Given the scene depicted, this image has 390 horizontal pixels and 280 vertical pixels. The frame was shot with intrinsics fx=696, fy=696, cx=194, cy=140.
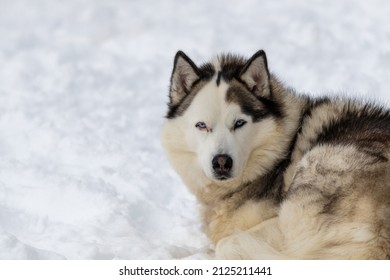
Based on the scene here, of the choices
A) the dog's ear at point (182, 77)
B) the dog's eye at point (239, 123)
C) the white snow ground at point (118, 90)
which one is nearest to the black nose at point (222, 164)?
the dog's eye at point (239, 123)

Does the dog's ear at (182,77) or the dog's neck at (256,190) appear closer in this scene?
the dog's neck at (256,190)

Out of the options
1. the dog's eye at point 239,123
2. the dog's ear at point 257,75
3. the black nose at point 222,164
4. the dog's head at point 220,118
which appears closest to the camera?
the black nose at point 222,164

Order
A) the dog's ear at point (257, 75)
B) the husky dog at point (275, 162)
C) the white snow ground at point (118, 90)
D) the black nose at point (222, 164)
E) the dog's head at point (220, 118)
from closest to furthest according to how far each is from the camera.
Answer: the husky dog at point (275, 162) → the black nose at point (222, 164) → the dog's head at point (220, 118) → the dog's ear at point (257, 75) → the white snow ground at point (118, 90)

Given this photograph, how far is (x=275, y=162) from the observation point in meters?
5.76

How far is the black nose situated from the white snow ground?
697 mm

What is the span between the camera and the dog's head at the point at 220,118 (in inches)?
215

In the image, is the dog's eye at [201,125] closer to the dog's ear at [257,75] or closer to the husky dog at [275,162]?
the husky dog at [275,162]

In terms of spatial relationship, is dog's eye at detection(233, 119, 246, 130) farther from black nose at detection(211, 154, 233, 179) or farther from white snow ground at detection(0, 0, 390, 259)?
white snow ground at detection(0, 0, 390, 259)

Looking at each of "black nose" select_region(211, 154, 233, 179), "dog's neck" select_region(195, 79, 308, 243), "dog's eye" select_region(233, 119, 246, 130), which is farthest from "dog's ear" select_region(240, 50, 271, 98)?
"black nose" select_region(211, 154, 233, 179)

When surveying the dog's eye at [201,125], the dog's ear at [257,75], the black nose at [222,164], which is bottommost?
the black nose at [222,164]

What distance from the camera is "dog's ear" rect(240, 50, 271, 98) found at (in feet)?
18.7

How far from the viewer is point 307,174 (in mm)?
5148

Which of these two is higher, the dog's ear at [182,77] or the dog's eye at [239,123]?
the dog's ear at [182,77]
